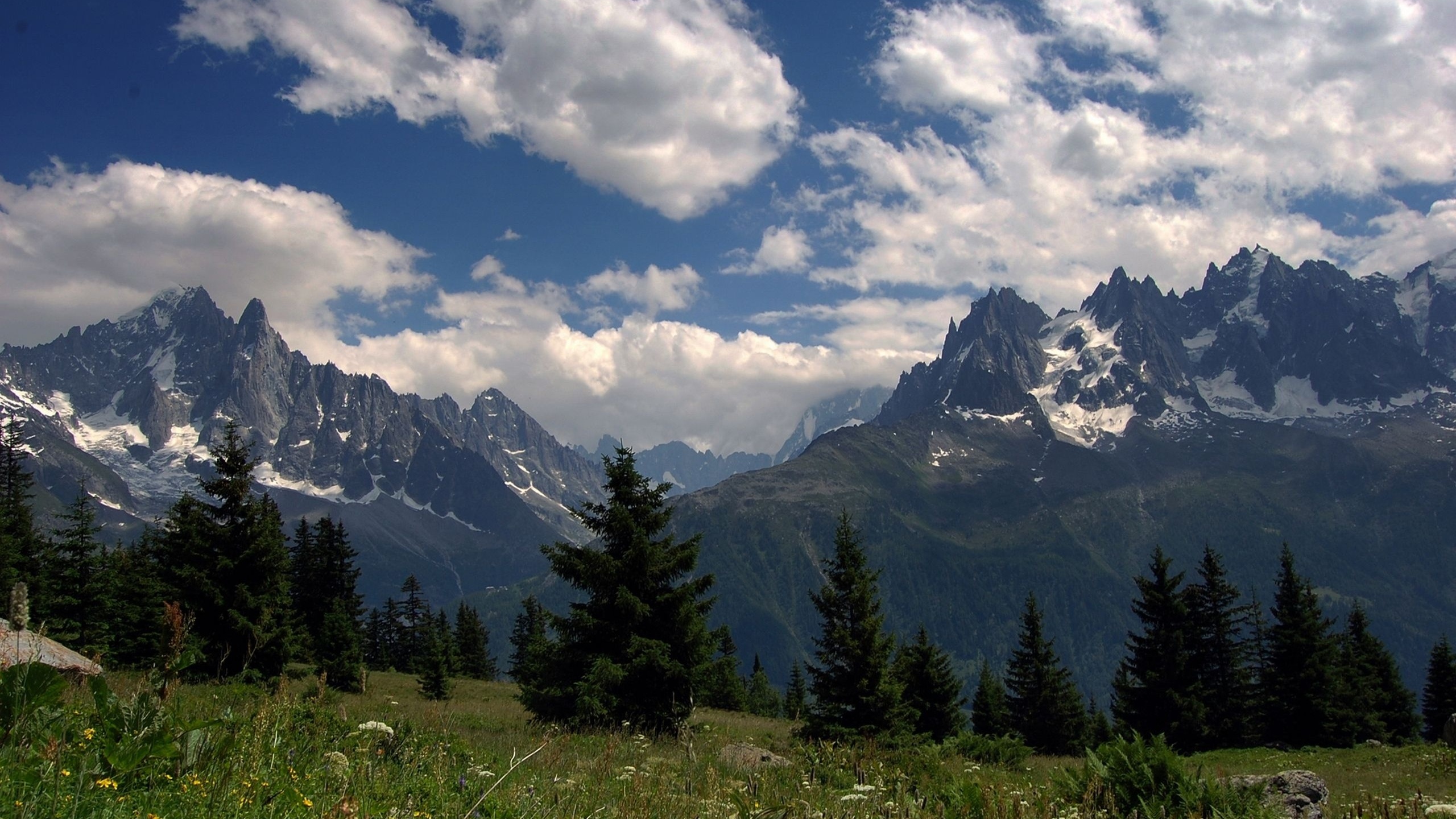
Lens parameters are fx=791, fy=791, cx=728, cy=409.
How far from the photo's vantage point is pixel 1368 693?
1829 inches

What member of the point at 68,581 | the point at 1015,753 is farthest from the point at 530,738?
the point at 68,581

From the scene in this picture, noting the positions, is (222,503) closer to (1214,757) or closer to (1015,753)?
(1015,753)

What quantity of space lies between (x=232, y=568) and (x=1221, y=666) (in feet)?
150

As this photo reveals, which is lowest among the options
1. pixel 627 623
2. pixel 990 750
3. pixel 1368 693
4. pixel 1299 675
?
pixel 1368 693

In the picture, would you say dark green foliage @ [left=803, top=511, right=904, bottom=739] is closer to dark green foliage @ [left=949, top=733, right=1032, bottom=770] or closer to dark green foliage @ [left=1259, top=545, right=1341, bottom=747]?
dark green foliage @ [left=949, top=733, right=1032, bottom=770]

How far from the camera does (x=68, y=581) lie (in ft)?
149

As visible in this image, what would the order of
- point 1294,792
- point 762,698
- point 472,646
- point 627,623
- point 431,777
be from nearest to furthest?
1. point 431,777
2. point 1294,792
3. point 627,623
4. point 472,646
5. point 762,698

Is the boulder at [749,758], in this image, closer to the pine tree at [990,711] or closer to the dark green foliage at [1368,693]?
the dark green foliage at [1368,693]

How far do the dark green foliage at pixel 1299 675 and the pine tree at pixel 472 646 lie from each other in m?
71.3

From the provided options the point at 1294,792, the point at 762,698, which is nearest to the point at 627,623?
the point at 1294,792

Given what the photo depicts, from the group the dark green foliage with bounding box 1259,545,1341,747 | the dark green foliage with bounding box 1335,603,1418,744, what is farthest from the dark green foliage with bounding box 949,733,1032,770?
the dark green foliage with bounding box 1335,603,1418,744

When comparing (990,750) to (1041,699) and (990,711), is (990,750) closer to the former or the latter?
(1041,699)

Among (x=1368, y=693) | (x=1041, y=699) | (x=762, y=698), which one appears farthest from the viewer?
(x=762, y=698)

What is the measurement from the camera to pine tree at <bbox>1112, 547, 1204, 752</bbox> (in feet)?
129
